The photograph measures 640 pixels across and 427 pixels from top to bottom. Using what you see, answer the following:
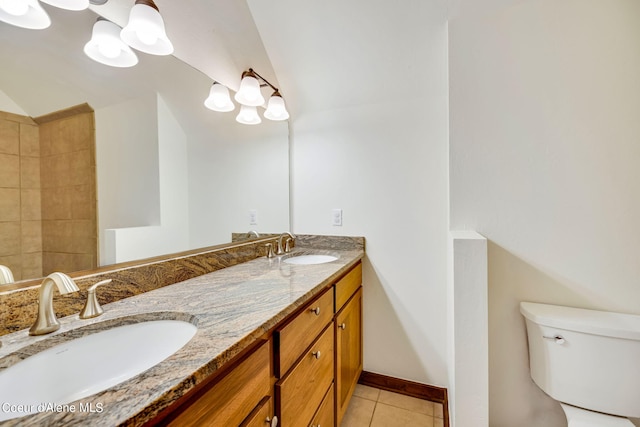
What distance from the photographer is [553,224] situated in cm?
113

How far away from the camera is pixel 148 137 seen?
3.43ft

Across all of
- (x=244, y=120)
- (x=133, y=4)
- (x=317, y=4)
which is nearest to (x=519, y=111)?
(x=317, y=4)

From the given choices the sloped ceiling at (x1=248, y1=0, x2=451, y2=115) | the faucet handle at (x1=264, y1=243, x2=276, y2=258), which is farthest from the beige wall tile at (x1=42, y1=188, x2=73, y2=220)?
the sloped ceiling at (x1=248, y1=0, x2=451, y2=115)

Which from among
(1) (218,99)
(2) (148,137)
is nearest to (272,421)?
(2) (148,137)

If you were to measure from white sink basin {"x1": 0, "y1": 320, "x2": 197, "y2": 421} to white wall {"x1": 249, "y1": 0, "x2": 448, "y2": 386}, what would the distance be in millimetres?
1275

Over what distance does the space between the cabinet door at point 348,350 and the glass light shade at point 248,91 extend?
1.33 meters

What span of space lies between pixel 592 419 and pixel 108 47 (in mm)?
2233

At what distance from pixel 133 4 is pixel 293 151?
1144 millimetres

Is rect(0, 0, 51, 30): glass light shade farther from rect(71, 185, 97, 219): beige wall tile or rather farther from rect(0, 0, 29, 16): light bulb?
rect(71, 185, 97, 219): beige wall tile

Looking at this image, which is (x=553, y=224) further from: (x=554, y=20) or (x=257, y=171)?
(x=257, y=171)

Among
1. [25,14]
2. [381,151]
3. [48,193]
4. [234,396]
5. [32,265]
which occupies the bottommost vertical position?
[234,396]

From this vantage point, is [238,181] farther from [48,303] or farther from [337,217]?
[48,303]

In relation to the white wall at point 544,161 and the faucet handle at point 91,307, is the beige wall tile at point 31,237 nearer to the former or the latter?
the faucet handle at point 91,307

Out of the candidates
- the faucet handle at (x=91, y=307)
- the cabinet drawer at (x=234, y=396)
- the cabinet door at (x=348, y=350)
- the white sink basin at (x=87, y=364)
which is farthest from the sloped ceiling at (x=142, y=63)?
the cabinet door at (x=348, y=350)
